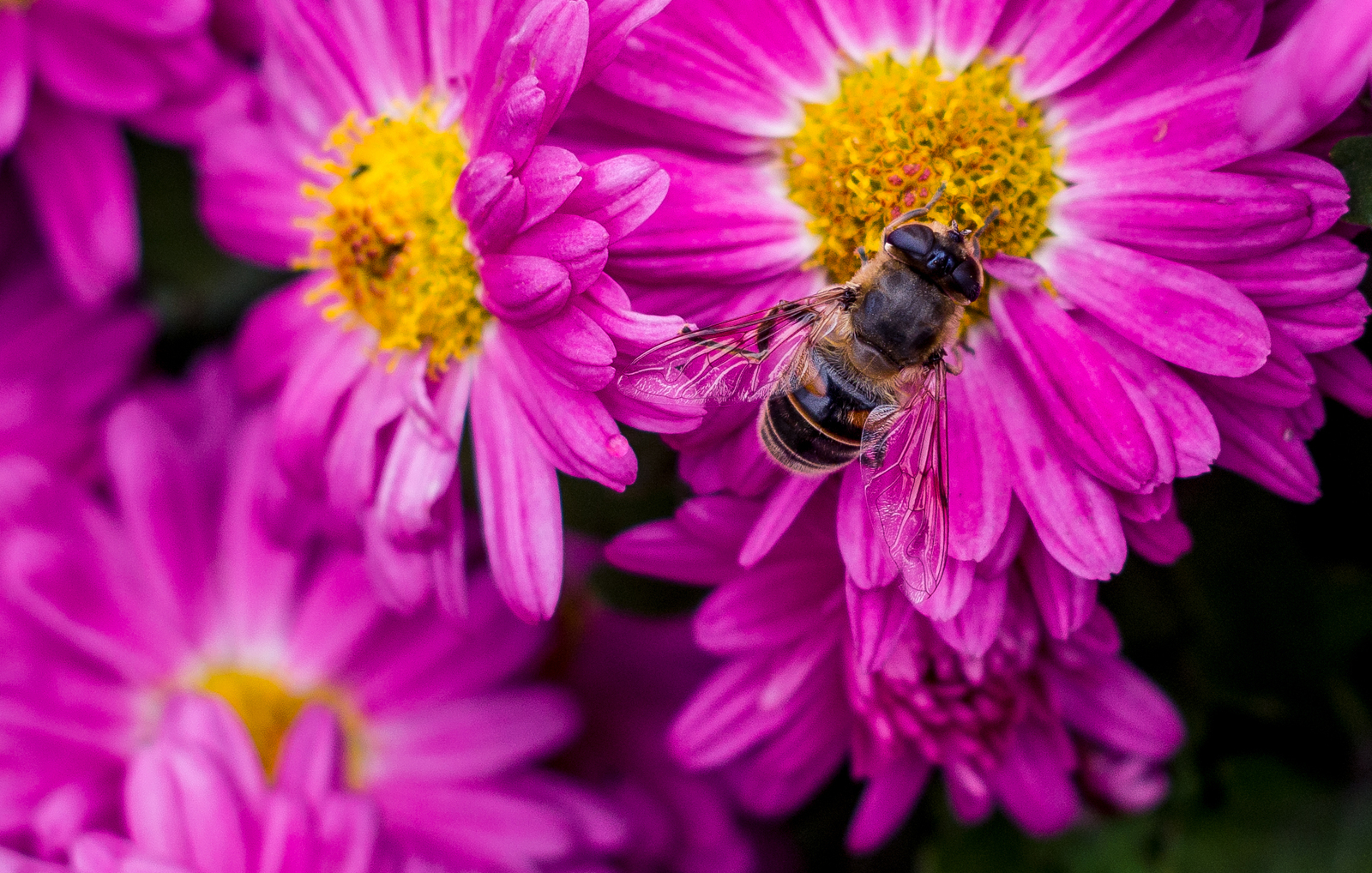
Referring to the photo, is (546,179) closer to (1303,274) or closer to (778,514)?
(778,514)

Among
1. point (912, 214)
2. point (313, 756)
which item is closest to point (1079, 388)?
point (912, 214)

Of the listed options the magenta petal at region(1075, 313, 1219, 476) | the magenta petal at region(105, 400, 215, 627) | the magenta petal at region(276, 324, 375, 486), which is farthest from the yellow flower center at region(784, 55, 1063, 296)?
the magenta petal at region(105, 400, 215, 627)

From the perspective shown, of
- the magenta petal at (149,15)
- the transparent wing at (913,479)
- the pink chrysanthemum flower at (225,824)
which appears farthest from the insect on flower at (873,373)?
the magenta petal at (149,15)

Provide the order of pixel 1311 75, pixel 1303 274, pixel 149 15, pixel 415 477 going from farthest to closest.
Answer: pixel 149 15
pixel 415 477
pixel 1303 274
pixel 1311 75

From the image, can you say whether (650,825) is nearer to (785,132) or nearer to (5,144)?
(785,132)

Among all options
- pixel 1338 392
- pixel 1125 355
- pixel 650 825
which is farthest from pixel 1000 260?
pixel 650 825

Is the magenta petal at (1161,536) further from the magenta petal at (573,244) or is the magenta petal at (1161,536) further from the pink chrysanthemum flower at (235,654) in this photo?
the pink chrysanthemum flower at (235,654)

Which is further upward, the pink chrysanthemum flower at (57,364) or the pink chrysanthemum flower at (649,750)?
the pink chrysanthemum flower at (57,364)

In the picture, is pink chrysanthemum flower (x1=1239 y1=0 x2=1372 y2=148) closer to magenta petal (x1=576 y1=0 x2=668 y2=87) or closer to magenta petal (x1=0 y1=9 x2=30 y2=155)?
magenta petal (x1=576 y1=0 x2=668 y2=87)
